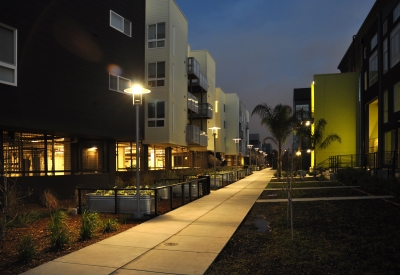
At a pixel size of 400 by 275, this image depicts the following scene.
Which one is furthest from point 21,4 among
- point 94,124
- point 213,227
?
point 213,227

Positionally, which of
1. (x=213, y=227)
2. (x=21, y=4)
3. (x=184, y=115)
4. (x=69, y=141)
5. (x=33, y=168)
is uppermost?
(x=21, y=4)

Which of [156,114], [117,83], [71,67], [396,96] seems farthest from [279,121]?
[71,67]

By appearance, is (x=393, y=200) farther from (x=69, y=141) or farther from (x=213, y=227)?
(x=69, y=141)

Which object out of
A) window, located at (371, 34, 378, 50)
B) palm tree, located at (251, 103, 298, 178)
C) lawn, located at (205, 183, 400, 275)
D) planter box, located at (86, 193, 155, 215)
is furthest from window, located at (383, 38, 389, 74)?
planter box, located at (86, 193, 155, 215)

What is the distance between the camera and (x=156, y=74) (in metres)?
28.9

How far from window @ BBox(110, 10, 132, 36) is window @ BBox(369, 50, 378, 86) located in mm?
19882

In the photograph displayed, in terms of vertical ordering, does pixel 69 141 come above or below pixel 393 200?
above

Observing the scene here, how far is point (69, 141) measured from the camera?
58.4ft

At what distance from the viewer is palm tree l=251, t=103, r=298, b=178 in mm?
31531

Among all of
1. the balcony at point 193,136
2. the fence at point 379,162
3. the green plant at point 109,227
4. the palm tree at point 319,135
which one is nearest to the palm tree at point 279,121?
the palm tree at point 319,135

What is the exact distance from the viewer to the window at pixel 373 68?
97.7 ft

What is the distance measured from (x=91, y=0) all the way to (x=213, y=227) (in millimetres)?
12990

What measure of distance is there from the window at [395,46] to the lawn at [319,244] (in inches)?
600

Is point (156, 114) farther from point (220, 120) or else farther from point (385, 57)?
point (220, 120)
